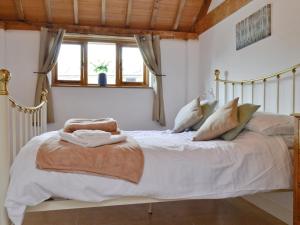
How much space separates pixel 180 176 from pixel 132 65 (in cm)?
297

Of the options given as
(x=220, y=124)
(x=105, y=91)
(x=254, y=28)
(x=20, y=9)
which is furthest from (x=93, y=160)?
(x=20, y=9)

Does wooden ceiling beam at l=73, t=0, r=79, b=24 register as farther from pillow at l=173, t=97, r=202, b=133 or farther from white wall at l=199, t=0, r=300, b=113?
pillow at l=173, t=97, r=202, b=133

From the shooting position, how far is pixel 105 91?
418 cm

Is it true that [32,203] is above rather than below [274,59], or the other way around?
below

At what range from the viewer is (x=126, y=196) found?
5.41ft

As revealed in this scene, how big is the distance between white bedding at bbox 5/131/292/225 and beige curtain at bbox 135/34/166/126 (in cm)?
221

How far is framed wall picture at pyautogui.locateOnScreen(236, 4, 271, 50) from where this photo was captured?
2738mm

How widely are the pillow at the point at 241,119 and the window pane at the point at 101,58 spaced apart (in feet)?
8.17

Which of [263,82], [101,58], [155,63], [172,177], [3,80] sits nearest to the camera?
[3,80]

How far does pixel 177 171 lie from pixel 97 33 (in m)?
3.01

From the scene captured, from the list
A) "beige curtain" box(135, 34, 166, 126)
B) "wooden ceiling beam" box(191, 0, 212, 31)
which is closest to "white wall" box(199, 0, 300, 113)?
"wooden ceiling beam" box(191, 0, 212, 31)

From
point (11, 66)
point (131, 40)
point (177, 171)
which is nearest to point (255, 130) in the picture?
point (177, 171)

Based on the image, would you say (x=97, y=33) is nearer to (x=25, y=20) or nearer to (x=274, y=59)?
(x=25, y=20)

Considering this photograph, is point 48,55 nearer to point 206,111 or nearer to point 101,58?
point 101,58
